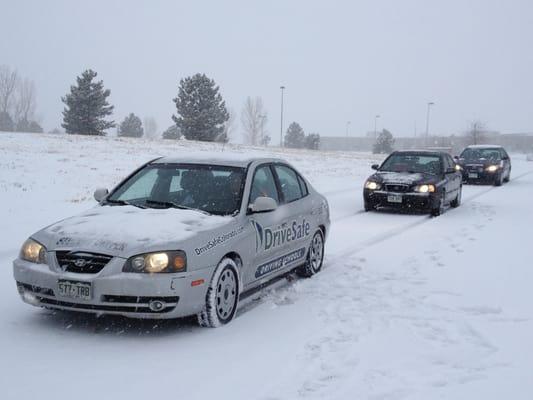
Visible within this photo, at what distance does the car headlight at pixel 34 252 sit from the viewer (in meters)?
5.04

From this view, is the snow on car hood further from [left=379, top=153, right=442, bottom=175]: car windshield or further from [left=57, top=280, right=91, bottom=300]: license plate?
[left=57, top=280, right=91, bottom=300]: license plate

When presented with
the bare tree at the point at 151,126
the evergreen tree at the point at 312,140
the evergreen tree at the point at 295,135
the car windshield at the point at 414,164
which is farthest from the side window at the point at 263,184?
the bare tree at the point at 151,126

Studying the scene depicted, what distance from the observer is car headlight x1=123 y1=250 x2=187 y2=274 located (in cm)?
479

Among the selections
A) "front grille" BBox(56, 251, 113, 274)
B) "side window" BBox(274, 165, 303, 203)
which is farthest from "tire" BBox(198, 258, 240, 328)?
"side window" BBox(274, 165, 303, 203)

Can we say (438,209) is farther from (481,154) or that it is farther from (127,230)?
(481,154)

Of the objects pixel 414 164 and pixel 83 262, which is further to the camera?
pixel 414 164

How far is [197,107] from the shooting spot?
199 feet

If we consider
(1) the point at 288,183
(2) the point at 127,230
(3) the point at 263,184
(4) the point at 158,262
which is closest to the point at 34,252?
(2) the point at 127,230

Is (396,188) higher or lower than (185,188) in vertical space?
lower

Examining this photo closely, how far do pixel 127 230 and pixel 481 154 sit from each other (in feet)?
76.4

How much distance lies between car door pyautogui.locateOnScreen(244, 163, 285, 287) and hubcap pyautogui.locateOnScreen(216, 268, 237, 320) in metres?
0.28

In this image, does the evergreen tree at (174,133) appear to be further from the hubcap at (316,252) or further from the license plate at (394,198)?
the hubcap at (316,252)

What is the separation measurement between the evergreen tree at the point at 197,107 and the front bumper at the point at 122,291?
183 ft

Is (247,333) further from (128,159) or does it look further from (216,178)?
(128,159)
